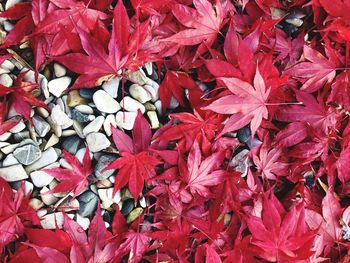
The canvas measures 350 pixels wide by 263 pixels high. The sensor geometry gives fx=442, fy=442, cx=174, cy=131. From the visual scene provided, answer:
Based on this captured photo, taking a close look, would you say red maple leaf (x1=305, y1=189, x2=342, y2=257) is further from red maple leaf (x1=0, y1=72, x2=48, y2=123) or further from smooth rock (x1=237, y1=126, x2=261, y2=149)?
red maple leaf (x1=0, y1=72, x2=48, y2=123)

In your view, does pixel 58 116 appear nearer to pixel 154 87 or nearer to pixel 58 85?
pixel 58 85

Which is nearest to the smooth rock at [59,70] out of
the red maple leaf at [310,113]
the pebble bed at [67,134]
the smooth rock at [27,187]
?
the pebble bed at [67,134]

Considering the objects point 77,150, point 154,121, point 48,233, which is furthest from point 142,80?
point 48,233

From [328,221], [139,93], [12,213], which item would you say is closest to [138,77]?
[139,93]

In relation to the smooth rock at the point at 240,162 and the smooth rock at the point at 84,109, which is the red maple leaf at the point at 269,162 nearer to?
the smooth rock at the point at 240,162

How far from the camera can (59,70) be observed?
2.70 ft

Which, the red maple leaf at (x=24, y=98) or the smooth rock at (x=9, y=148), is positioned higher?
the red maple leaf at (x=24, y=98)

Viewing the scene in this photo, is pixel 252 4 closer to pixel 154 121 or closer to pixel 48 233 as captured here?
pixel 154 121

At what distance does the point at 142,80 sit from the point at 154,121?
84 mm

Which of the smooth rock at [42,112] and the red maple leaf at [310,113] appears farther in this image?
the red maple leaf at [310,113]

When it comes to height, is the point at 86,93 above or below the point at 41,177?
above

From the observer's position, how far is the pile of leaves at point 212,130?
80 cm

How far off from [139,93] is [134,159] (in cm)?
13

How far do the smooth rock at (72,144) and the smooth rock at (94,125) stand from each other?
0.03 meters
